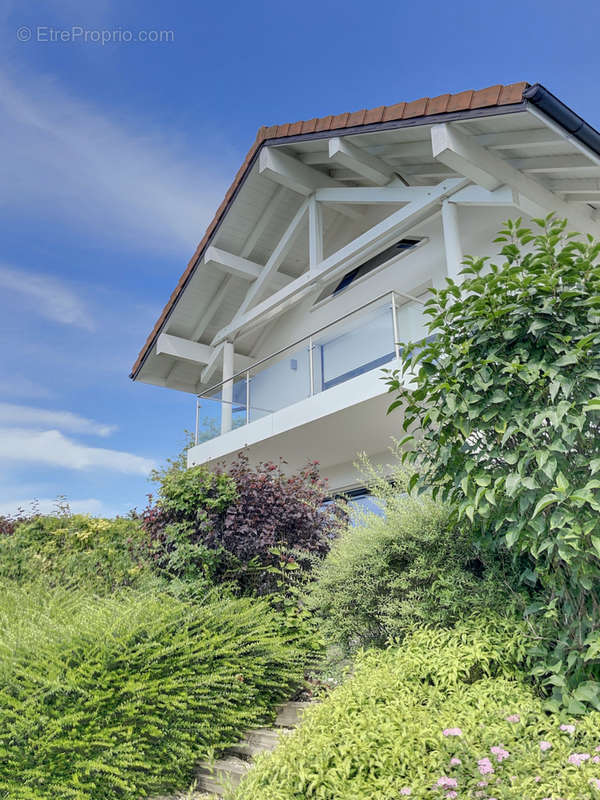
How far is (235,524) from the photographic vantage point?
24.1 ft

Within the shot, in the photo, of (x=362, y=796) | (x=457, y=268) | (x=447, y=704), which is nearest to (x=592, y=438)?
(x=447, y=704)

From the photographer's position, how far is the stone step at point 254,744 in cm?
505

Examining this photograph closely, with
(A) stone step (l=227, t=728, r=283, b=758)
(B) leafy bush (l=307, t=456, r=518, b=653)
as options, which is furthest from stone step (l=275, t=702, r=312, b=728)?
(B) leafy bush (l=307, t=456, r=518, b=653)

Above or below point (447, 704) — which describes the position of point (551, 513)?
above

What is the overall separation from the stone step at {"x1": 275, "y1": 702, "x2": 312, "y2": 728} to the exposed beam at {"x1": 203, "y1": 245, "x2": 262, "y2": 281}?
903 cm

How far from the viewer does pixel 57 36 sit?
9711 mm

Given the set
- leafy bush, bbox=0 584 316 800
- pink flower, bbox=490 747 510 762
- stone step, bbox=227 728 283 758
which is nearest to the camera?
pink flower, bbox=490 747 510 762

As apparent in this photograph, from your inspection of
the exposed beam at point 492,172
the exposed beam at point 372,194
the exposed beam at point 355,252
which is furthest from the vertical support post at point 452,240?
the exposed beam at point 492,172

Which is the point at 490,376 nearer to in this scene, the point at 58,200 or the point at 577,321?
the point at 577,321

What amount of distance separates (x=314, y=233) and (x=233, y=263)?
2.28 metres

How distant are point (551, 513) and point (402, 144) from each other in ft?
24.6

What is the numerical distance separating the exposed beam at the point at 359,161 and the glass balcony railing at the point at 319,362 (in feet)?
8.14

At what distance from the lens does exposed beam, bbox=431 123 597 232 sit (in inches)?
294

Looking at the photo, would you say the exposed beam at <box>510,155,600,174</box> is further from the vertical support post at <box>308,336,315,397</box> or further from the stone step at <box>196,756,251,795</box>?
the stone step at <box>196,756,251,795</box>
